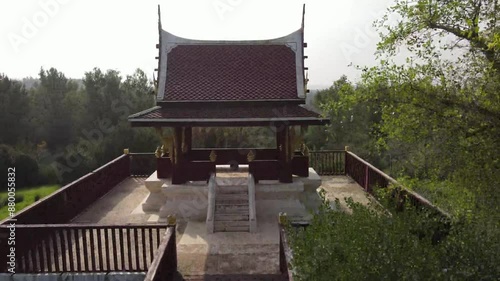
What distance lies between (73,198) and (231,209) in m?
4.37

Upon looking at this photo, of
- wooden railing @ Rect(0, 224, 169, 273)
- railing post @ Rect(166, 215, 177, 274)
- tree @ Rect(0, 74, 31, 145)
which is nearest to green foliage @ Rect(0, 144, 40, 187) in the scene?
tree @ Rect(0, 74, 31, 145)

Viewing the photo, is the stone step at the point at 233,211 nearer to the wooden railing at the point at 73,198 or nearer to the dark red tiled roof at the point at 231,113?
the dark red tiled roof at the point at 231,113

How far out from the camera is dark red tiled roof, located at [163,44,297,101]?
11.1 metres

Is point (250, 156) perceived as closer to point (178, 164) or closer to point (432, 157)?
point (178, 164)

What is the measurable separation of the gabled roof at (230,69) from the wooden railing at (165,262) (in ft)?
16.3

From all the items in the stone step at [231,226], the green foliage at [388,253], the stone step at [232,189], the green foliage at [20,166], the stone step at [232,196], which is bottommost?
the green foliage at [20,166]

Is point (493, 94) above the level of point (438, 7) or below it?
below

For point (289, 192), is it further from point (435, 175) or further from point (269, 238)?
point (435, 175)

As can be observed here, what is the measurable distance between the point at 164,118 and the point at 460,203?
7.15 metres

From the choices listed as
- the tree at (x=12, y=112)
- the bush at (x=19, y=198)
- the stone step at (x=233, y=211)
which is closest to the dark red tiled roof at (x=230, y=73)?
the stone step at (x=233, y=211)

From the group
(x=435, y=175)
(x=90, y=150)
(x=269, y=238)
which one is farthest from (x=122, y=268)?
(x=90, y=150)

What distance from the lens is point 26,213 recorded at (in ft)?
26.3

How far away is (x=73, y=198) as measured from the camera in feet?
34.1

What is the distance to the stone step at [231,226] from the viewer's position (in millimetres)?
9641
